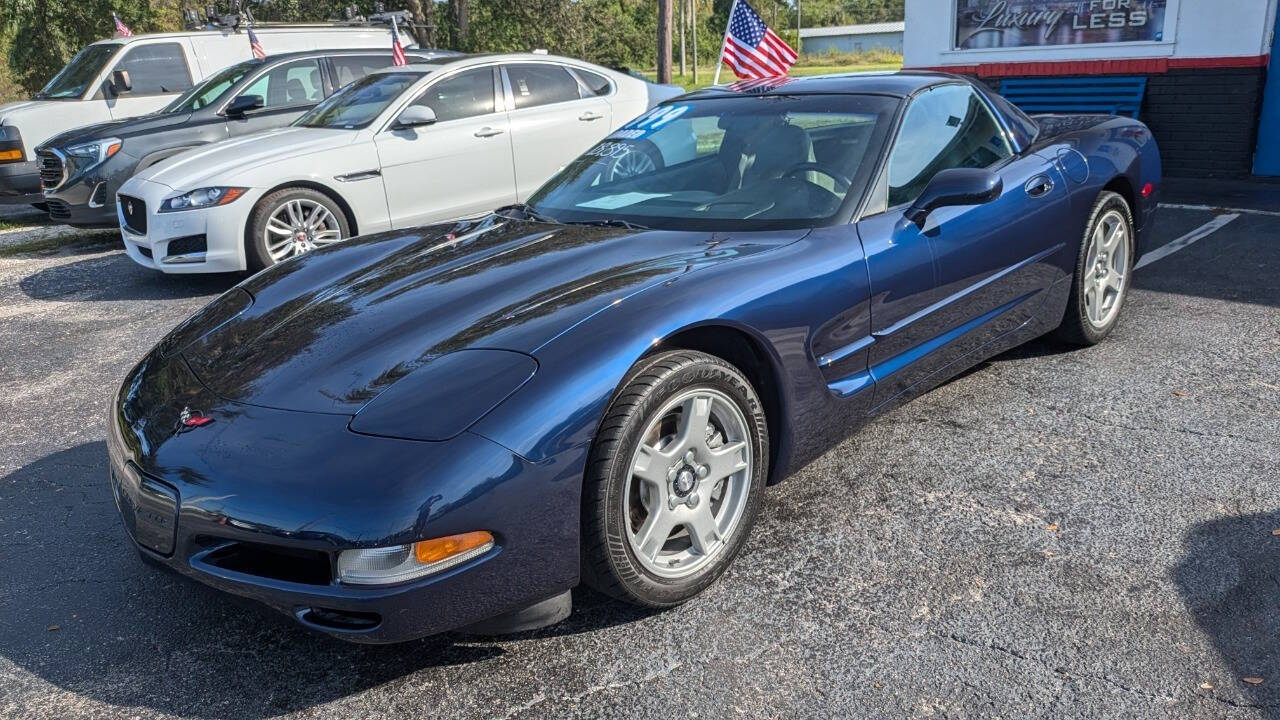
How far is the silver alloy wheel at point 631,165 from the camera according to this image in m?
3.86

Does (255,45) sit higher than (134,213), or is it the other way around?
(255,45)

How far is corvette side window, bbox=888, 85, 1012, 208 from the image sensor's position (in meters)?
3.55

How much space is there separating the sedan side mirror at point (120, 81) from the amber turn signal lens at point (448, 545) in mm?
9876

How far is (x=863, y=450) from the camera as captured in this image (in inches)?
144

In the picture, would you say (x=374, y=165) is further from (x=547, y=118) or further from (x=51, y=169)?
(x=51, y=169)

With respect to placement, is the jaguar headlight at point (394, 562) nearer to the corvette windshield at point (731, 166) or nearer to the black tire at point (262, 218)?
the corvette windshield at point (731, 166)

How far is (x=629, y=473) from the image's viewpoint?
248cm

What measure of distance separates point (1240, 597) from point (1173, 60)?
7611 millimetres

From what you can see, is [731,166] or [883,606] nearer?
[883,606]

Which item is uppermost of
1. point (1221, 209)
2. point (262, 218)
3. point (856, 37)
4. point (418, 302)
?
point (418, 302)

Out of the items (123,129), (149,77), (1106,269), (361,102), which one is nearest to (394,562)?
(1106,269)

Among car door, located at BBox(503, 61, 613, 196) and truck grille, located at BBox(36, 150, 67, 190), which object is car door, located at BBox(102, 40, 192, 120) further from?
car door, located at BBox(503, 61, 613, 196)

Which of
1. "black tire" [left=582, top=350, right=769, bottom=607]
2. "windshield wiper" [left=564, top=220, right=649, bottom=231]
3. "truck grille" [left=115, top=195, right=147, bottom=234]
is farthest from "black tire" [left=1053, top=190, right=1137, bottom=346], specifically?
"truck grille" [left=115, top=195, right=147, bottom=234]

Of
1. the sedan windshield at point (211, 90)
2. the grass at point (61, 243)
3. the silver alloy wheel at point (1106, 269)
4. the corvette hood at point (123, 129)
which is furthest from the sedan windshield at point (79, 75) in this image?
the silver alloy wheel at point (1106, 269)
